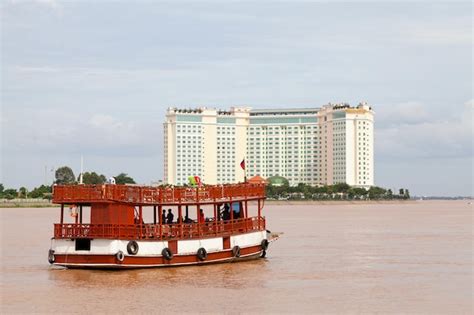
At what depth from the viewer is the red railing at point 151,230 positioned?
31.4 m

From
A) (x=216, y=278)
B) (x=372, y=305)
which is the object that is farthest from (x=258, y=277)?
(x=372, y=305)

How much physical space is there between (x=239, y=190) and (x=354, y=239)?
65.1ft

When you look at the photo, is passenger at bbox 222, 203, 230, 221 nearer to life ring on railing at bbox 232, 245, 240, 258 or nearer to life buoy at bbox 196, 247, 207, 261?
life ring on railing at bbox 232, 245, 240, 258

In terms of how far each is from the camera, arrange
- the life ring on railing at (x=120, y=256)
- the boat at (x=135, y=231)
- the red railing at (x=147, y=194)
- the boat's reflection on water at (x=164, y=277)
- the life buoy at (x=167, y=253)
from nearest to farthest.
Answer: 1. the boat's reflection on water at (x=164, y=277)
2. the life ring on railing at (x=120, y=256)
3. the boat at (x=135, y=231)
4. the red railing at (x=147, y=194)
5. the life buoy at (x=167, y=253)

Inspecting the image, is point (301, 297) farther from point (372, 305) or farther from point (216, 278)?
point (216, 278)

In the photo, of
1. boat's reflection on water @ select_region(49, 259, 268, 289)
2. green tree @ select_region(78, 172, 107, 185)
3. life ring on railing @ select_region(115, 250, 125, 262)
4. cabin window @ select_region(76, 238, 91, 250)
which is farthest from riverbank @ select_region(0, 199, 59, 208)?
life ring on railing @ select_region(115, 250, 125, 262)

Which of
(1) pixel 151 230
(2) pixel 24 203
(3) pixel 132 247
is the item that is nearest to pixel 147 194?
(1) pixel 151 230

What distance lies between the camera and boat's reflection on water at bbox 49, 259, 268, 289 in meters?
29.1

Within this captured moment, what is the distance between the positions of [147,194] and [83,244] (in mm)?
2925

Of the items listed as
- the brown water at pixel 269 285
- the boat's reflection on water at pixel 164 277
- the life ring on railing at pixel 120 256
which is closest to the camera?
the brown water at pixel 269 285

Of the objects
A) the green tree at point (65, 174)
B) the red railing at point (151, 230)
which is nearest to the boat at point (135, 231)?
the red railing at point (151, 230)

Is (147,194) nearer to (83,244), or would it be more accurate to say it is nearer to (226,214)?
(83,244)

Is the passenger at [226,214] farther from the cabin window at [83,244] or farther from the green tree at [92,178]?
the green tree at [92,178]

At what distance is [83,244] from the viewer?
31688 mm
